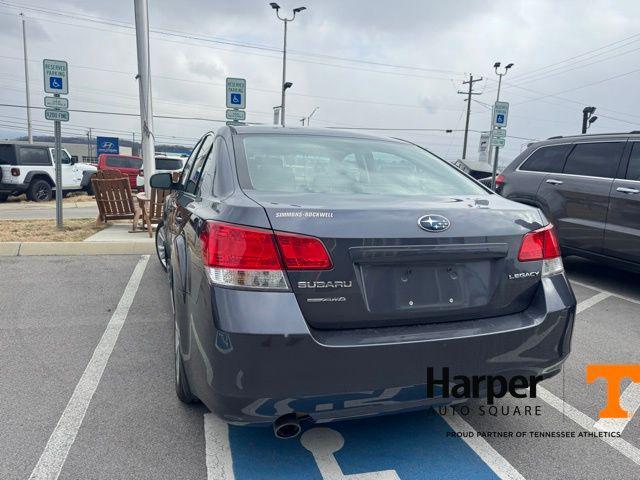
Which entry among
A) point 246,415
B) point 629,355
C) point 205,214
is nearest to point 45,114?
point 205,214

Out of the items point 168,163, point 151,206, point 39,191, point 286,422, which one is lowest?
point 39,191

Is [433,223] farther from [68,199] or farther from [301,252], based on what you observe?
[68,199]

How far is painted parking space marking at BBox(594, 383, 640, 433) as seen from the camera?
9.45 ft

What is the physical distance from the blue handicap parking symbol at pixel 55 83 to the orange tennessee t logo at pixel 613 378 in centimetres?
854

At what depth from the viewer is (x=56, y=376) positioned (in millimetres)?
3395

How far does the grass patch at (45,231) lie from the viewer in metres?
7.80

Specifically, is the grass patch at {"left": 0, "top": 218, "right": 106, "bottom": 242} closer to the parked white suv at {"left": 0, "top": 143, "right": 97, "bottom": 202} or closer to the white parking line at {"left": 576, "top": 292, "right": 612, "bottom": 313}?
the white parking line at {"left": 576, "top": 292, "right": 612, "bottom": 313}

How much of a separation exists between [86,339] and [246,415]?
253cm

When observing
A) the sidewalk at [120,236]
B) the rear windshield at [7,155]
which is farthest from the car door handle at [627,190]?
the rear windshield at [7,155]

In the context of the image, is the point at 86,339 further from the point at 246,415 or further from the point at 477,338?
the point at 477,338

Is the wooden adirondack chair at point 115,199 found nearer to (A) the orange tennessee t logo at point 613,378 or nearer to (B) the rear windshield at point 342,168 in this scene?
(B) the rear windshield at point 342,168

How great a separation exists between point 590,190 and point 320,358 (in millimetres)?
5206

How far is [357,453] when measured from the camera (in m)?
2.55

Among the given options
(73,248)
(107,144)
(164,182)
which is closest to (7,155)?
(73,248)
